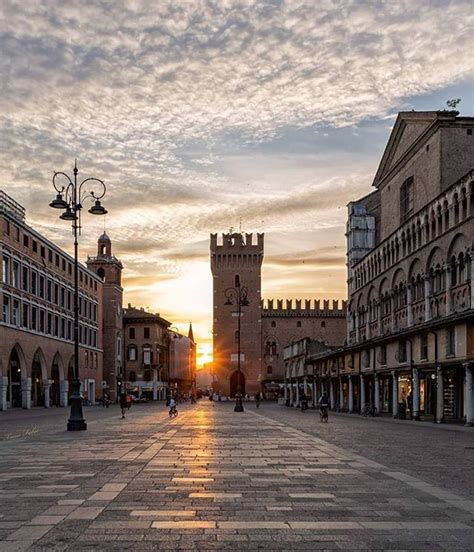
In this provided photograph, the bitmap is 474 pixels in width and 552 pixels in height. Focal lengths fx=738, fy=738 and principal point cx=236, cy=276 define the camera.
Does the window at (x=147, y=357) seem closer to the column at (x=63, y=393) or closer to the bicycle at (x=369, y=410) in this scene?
the column at (x=63, y=393)

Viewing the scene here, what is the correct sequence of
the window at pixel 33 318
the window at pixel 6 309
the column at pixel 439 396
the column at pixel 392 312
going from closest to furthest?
the column at pixel 439 396, the column at pixel 392 312, the window at pixel 6 309, the window at pixel 33 318

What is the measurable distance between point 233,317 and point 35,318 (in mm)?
57472

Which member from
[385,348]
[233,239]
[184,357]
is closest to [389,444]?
[385,348]

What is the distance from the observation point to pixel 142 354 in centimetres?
12050

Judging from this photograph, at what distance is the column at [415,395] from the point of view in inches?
1581

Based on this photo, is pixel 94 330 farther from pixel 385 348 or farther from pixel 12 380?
pixel 385 348

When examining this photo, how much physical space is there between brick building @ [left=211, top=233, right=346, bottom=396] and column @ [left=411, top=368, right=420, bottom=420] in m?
79.3

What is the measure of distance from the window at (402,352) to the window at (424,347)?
9.80 ft

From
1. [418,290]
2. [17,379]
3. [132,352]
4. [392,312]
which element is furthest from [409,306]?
[132,352]

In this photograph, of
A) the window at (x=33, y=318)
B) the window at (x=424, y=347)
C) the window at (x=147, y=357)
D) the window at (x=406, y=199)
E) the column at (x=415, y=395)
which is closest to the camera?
the window at (x=424, y=347)

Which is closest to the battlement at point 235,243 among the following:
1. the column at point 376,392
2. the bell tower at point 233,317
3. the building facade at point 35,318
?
the bell tower at point 233,317

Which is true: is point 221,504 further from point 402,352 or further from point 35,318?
point 35,318

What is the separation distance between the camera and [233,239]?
12556 centimetres

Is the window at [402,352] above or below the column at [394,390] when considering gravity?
above
